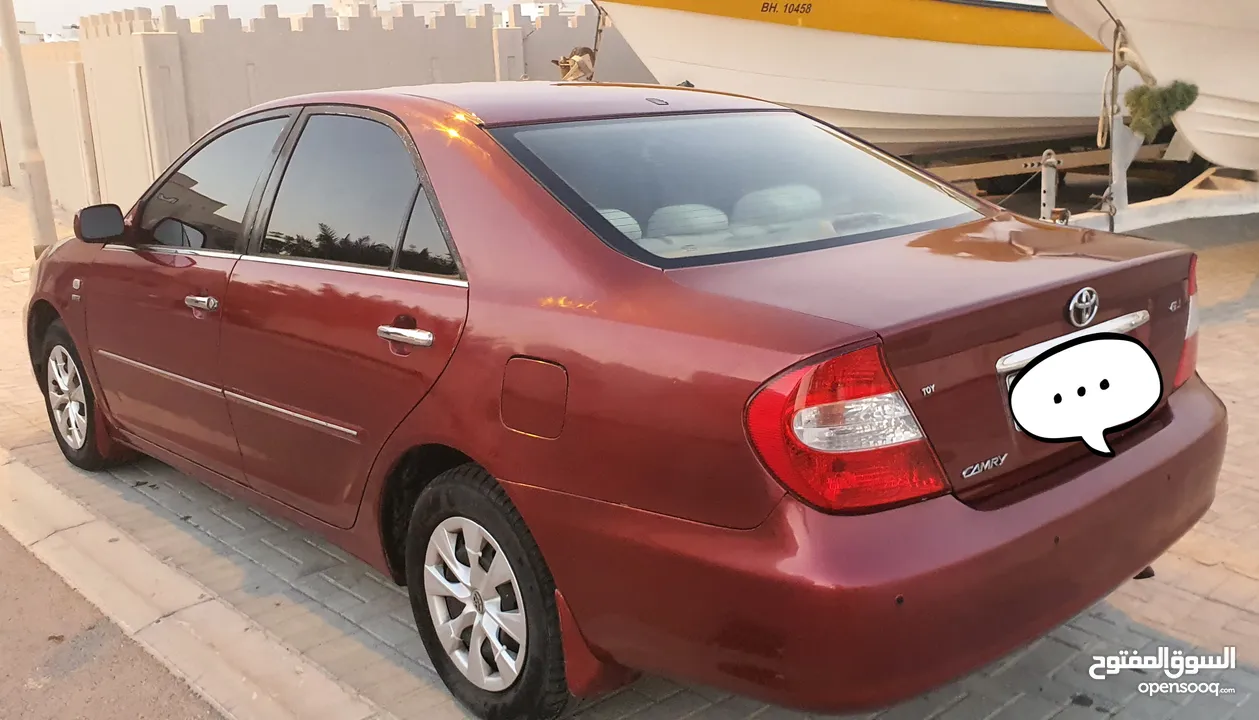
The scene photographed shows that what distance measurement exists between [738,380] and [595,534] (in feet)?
1.68

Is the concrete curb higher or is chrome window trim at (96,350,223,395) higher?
chrome window trim at (96,350,223,395)

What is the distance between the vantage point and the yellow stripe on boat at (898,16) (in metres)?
10.3

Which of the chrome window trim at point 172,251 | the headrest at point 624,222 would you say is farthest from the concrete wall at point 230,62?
the headrest at point 624,222

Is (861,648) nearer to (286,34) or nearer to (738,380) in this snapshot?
(738,380)

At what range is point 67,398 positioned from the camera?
5008 millimetres

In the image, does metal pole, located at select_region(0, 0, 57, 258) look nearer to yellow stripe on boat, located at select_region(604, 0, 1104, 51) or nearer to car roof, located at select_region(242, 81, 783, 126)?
yellow stripe on boat, located at select_region(604, 0, 1104, 51)

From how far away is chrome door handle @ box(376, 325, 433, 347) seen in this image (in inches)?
108

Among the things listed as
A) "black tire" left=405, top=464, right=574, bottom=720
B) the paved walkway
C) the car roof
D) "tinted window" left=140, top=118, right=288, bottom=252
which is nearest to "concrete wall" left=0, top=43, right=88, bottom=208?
"tinted window" left=140, top=118, right=288, bottom=252

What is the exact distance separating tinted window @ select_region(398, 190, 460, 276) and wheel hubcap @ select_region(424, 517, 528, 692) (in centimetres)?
67

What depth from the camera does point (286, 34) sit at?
11648mm

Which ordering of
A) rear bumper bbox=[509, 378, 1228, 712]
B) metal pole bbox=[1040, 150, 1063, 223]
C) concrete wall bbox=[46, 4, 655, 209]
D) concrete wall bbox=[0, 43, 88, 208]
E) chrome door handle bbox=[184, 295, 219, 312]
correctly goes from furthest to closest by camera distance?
concrete wall bbox=[0, 43, 88, 208]
concrete wall bbox=[46, 4, 655, 209]
metal pole bbox=[1040, 150, 1063, 223]
chrome door handle bbox=[184, 295, 219, 312]
rear bumper bbox=[509, 378, 1228, 712]

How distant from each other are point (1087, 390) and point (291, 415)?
2.27 m

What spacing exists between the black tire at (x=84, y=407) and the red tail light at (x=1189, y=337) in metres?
4.23

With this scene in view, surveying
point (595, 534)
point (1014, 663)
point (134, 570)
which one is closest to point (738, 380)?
point (595, 534)
